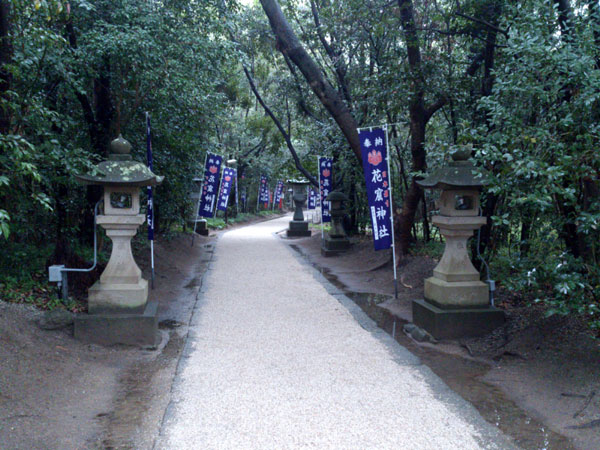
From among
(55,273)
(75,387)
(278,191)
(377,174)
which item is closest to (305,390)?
(75,387)

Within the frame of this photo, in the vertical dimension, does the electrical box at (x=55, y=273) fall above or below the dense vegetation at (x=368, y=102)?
below

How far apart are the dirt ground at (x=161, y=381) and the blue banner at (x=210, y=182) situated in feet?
32.4

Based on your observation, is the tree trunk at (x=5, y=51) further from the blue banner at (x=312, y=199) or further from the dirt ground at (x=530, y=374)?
the blue banner at (x=312, y=199)

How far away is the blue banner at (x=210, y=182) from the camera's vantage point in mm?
16391

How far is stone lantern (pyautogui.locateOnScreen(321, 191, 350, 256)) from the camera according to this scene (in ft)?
49.9

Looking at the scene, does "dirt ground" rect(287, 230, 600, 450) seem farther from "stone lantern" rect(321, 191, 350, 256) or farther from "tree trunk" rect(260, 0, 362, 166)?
"stone lantern" rect(321, 191, 350, 256)

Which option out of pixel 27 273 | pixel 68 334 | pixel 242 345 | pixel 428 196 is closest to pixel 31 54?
pixel 27 273

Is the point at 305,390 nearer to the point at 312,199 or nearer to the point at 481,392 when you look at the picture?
the point at 481,392

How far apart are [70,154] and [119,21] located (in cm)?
274

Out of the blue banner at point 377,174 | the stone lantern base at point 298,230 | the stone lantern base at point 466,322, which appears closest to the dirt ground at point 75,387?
the stone lantern base at point 466,322

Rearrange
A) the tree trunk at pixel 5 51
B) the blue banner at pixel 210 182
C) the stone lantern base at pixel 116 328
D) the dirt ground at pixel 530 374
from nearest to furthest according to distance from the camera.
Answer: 1. the dirt ground at pixel 530 374
2. the stone lantern base at pixel 116 328
3. the tree trunk at pixel 5 51
4. the blue banner at pixel 210 182

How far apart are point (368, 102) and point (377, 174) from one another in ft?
8.79

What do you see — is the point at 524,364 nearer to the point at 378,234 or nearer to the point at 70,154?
the point at 378,234

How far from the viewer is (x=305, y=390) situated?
4.49 metres
